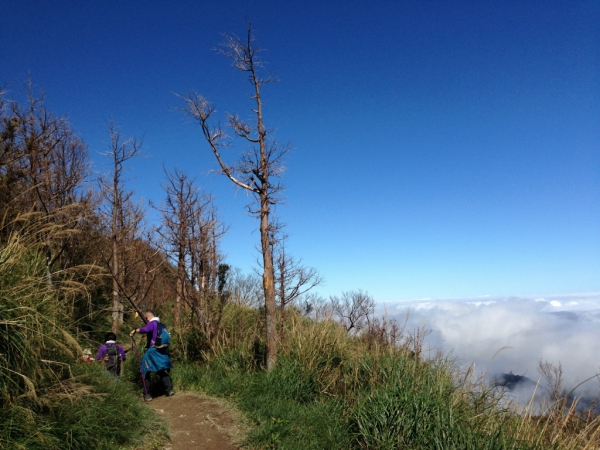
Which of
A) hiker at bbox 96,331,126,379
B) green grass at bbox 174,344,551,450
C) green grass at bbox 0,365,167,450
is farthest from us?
hiker at bbox 96,331,126,379

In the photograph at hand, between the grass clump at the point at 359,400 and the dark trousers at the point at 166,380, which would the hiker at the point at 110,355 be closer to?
the dark trousers at the point at 166,380

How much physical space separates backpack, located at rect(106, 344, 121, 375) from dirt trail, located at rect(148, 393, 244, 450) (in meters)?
0.99

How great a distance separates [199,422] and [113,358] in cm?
244

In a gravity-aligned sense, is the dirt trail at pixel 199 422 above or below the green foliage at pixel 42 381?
below

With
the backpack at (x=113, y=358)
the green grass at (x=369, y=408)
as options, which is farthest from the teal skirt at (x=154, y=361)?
the green grass at (x=369, y=408)

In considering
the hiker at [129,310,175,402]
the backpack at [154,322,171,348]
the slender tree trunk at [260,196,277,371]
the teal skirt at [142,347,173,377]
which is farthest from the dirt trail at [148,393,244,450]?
the slender tree trunk at [260,196,277,371]

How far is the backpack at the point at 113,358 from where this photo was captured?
752 centimetres

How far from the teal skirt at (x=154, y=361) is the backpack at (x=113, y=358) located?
0.51 m

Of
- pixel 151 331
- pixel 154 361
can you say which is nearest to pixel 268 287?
pixel 151 331

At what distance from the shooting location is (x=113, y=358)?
7602 mm

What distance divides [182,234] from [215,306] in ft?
8.54

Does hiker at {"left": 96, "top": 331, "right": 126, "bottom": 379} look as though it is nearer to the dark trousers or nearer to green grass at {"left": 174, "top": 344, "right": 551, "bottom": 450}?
the dark trousers

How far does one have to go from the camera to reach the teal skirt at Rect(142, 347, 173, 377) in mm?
7590

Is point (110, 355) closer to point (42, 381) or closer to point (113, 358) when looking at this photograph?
point (113, 358)
